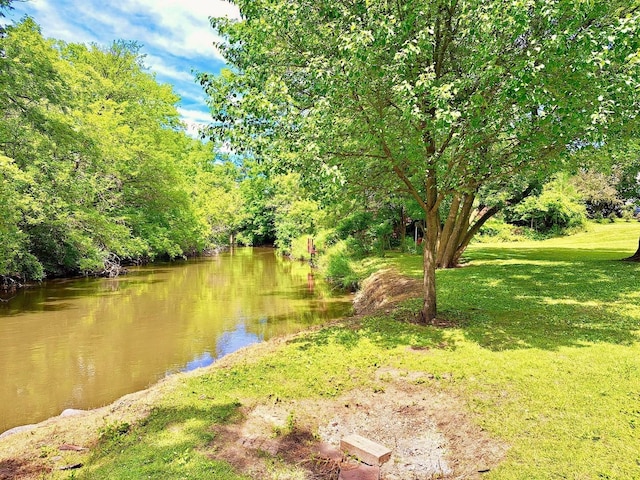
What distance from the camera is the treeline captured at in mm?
13375

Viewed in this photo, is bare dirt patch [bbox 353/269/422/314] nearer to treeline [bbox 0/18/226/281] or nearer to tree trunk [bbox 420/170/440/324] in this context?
tree trunk [bbox 420/170/440/324]

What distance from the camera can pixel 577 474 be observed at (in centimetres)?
339

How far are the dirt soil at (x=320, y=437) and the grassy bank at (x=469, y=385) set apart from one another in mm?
64

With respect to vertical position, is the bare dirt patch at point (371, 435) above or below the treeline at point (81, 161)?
below

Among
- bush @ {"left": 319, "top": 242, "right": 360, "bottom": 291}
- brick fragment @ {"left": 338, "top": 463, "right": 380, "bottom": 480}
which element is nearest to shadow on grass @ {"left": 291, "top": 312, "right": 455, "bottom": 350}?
brick fragment @ {"left": 338, "top": 463, "right": 380, "bottom": 480}

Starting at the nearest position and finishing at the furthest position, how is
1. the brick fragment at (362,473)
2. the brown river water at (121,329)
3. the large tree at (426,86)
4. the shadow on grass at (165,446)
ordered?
the brick fragment at (362,473) < the shadow on grass at (165,446) < the large tree at (426,86) < the brown river water at (121,329)

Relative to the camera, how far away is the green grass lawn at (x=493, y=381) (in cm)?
370

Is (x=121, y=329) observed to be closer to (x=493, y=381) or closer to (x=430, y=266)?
(x=430, y=266)

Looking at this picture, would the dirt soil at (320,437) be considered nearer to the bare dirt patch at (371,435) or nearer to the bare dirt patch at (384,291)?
the bare dirt patch at (371,435)

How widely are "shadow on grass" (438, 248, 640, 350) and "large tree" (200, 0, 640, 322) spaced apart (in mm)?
1538

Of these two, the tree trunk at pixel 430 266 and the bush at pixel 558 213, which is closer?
the tree trunk at pixel 430 266

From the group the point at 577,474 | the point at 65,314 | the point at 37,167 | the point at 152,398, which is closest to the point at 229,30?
the point at 152,398

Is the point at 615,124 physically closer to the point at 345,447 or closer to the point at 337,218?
the point at 345,447

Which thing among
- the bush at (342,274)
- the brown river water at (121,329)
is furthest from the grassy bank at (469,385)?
the bush at (342,274)
